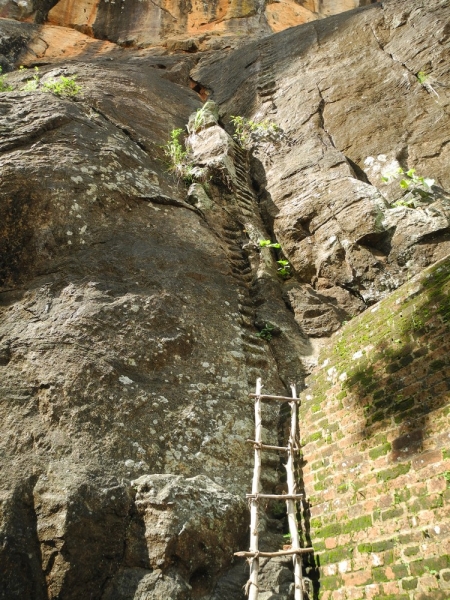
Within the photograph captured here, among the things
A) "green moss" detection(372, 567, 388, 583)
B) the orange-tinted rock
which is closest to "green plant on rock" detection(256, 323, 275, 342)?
"green moss" detection(372, 567, 388, 583)

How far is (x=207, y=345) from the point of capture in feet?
19.6

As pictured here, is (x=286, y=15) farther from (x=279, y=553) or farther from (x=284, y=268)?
(x=279, y=553)

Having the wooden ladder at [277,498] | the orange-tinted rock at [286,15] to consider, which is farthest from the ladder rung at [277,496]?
the orange-tinted rock at [286,15]

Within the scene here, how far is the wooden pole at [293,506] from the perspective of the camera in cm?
413

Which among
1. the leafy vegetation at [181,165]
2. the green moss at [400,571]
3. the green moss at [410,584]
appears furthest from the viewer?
the leafy vegetation at [181,165]

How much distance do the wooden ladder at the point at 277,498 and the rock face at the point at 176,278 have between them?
16 centimetres

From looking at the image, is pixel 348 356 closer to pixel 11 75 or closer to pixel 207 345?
pixel 207 345

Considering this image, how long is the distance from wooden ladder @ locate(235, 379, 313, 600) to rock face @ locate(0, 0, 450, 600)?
16 cm

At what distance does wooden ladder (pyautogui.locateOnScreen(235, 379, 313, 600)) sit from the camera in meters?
4.10

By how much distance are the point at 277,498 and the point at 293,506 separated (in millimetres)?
213

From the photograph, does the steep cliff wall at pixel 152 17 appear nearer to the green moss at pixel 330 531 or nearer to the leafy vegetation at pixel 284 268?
the leafy vegetation at pixel 284 268

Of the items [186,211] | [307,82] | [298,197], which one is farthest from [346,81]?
[186,211]

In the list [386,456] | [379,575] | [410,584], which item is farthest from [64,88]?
[410,584]

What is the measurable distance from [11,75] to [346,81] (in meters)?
7.70
